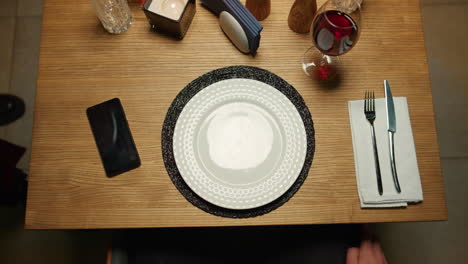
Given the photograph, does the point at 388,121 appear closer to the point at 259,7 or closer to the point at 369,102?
the point at 369,102

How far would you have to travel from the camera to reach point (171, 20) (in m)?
0.76

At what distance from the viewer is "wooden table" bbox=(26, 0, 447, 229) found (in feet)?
2.46

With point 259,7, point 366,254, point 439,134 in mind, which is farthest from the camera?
point 439,134

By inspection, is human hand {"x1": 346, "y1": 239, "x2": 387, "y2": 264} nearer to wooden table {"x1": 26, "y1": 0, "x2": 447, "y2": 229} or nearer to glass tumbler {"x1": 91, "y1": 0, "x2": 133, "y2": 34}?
wooden table {"x1": 26, "y1": 0, "x2": 447, "y2": 229}

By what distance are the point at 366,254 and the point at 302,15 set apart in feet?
2.10

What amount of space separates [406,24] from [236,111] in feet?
1.53

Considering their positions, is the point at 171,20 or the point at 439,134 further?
the point at 439,134

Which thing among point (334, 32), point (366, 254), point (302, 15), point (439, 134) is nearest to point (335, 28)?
point (334, 32)

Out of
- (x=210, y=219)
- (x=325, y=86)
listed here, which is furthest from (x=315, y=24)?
(x=210, y=219)

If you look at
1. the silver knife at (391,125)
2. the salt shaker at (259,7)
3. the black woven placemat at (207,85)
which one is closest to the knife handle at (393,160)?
the silver knife at (391,125)

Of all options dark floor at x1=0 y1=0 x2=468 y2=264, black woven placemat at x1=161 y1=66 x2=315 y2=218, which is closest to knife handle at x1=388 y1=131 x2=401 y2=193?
black woven placemat at x1=161 y1=66 x2=315 y2=218

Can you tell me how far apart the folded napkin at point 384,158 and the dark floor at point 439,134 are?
811 mm

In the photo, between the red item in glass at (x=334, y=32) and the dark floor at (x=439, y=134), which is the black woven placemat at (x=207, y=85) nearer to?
the red item in glass at (x=334, y=32)

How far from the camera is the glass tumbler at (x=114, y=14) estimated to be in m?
0.80
